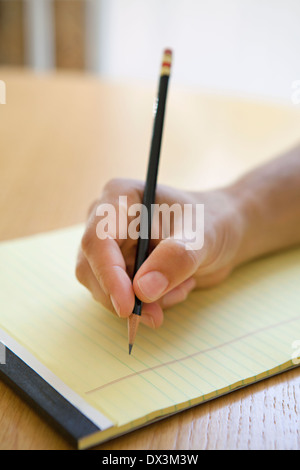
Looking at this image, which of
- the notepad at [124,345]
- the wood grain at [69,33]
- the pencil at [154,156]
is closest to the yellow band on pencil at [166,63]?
the pencil at [154,156]

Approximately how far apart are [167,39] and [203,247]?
301 centimetres

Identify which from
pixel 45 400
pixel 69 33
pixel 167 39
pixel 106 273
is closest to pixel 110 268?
pixel 106 273

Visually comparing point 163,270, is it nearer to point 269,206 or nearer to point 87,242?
point 87,242

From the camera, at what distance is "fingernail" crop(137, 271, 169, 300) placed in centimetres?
44

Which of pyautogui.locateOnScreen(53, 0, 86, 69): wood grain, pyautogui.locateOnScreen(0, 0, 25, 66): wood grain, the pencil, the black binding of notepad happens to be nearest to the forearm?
the pencil

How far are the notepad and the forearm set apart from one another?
0.12 feet

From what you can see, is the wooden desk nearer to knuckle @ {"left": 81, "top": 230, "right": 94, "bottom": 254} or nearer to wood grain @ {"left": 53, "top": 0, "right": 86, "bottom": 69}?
knuckle @ {"left": 81, "top": 230, "right": 94, "bottom": 254}

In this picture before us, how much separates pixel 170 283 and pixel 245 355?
8 centimetres

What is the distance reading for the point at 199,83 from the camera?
3.30 meters

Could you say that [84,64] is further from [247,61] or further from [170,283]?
[170,283]

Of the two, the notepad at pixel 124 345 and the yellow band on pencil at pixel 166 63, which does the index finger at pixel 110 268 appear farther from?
the yellow band on pencil at pixel 166 63

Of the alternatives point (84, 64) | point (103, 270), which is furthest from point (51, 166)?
point (84, 64)

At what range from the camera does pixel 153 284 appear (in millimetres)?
447

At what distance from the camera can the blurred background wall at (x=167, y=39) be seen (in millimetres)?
2916
